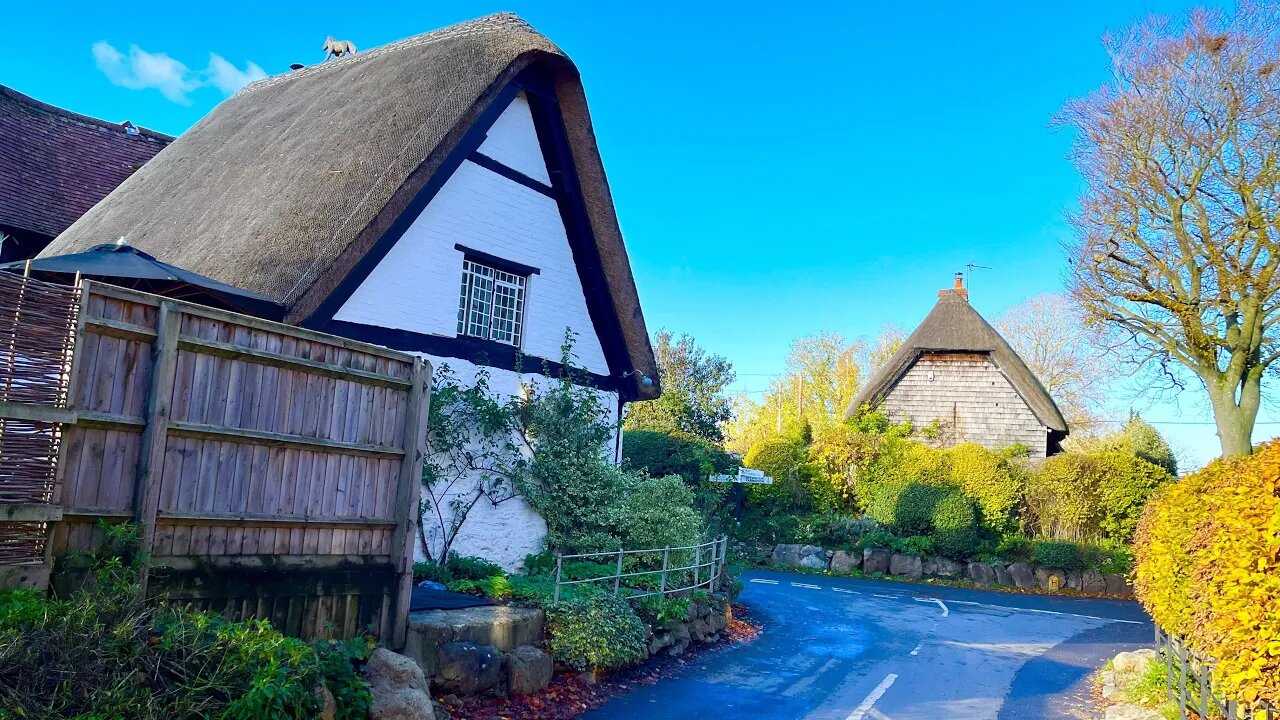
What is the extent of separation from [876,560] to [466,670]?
60.9ft

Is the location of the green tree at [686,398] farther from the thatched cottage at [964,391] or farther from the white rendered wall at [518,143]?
the white rendered wall at [518,143]

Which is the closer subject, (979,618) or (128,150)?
(979,618)

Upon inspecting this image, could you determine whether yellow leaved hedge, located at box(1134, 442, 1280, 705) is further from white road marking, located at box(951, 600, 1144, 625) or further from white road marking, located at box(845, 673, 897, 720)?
white road marking, located at box(951, 600, 1144, 625)

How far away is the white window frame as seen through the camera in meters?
12.6

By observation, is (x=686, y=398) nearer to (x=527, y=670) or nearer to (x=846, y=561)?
(x=846, y=561)

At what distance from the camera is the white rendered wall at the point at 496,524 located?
11.6 m

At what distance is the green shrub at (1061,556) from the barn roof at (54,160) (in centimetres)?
2333

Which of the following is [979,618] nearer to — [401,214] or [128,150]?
[401,214]

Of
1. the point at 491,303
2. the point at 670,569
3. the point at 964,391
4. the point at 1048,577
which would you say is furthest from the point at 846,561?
the point at 491,303

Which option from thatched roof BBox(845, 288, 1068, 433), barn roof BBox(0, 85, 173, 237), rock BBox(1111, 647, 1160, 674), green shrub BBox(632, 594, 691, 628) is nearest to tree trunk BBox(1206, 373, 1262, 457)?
thatched roof BBox(845, 288, 1068, 433)

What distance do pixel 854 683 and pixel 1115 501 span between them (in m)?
17.7

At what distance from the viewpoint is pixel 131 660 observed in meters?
4.67

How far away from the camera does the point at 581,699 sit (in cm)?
844

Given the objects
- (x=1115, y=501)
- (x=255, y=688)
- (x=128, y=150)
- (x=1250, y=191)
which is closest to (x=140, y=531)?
(x=255, y=688)
